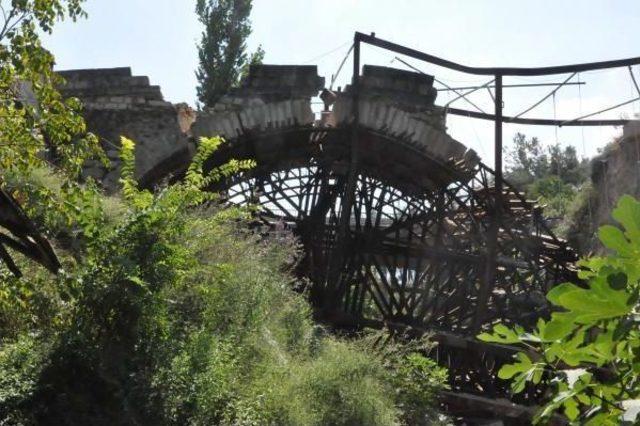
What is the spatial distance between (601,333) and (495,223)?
1078 cm

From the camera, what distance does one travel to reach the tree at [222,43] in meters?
22.8

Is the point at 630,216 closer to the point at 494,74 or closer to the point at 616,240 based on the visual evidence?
the point at 616,240

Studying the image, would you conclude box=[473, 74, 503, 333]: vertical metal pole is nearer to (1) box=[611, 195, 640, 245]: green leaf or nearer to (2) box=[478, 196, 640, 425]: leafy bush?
(2) box=[478, 196, 640, 425]: leafy bush

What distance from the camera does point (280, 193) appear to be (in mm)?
12781

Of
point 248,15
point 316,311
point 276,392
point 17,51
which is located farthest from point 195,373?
point 248,15

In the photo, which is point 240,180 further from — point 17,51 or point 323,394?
point 17,51

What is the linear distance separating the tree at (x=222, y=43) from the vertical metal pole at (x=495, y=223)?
1131cm

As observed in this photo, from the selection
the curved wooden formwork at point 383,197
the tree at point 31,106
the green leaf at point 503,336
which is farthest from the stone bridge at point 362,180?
the green leaf at point 503,336

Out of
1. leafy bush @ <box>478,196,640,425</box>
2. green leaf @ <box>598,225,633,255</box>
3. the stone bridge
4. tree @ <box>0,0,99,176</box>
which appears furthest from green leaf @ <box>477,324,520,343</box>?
the stone bridge

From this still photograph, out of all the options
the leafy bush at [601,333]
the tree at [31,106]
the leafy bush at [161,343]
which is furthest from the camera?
the leafy bush at [161,343]

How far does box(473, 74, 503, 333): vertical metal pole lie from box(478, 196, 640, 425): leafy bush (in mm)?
10087

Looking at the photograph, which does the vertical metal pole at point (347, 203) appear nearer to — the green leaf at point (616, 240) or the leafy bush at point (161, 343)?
the leafy bush at point (161, 343)

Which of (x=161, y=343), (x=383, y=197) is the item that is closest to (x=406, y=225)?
(x=383, y=197)

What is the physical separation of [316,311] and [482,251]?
8.54 feet
